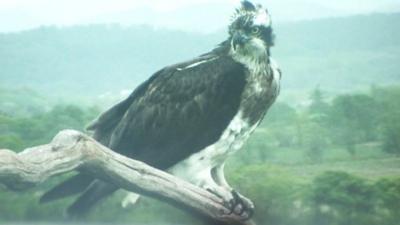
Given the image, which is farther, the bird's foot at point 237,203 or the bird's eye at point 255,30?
the bird's foot at point 237,203

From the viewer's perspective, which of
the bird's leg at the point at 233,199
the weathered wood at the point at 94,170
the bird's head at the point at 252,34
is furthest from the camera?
the bird's leg at the point at 233,199

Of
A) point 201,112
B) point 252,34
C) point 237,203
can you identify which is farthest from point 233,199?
point 252,34

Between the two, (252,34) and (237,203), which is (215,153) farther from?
(252,34)

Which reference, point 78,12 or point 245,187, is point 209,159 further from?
point 78,12

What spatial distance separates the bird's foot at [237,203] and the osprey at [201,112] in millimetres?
81

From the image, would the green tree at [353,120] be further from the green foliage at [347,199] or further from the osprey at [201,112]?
the osprey at [201,112]

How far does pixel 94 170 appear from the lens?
16.2ft

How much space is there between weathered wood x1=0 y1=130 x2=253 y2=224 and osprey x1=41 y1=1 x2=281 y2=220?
46 millimetres

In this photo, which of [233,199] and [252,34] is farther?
[233,199]

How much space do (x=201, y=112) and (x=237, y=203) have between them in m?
0.42

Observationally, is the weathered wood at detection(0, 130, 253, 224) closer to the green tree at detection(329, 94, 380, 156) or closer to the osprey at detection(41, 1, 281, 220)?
the osprey at detection(41, 1, 281, 220)

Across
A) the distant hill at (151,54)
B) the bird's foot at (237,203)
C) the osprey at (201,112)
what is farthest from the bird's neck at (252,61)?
the bird's foot at (237,203)

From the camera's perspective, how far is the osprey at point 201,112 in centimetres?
497

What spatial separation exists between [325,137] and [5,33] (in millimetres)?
1395
